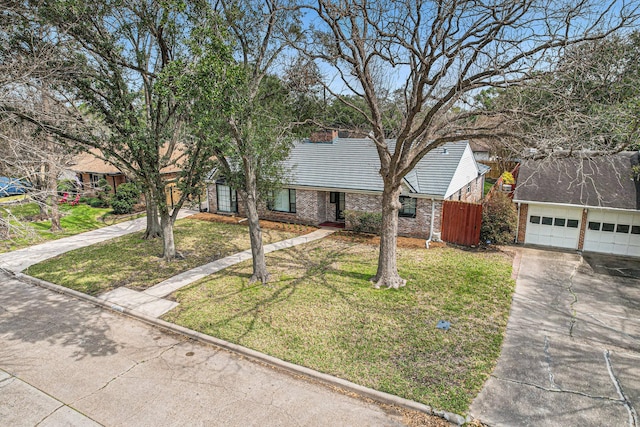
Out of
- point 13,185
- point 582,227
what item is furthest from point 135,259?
point 582,227

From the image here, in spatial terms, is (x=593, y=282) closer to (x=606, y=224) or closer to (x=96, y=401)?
(x=606, y=224)

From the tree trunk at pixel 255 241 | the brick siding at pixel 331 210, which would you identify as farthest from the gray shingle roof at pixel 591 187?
the tree trunk at pixel 255 241

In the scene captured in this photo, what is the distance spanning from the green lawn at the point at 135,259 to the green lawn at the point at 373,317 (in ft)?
6.88

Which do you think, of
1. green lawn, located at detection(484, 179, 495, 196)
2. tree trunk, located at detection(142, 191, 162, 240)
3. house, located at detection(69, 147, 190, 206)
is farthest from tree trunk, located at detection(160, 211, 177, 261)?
green lawn, located at detection(484, 179, 495, 196)

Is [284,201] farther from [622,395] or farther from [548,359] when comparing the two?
[622,395]

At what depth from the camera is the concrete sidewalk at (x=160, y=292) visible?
10979mm

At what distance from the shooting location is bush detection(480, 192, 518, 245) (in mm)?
15594

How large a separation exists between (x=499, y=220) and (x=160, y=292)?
12.9m

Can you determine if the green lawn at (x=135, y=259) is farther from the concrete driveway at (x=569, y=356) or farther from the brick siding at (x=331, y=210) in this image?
the concrete driveway at (x=569, y=356)

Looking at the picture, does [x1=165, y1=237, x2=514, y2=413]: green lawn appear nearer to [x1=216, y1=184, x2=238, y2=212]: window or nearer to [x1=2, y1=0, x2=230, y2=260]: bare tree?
[x1=2, y1=0, x2=230, y2=260]: bare tree

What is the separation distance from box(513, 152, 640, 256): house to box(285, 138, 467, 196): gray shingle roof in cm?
353

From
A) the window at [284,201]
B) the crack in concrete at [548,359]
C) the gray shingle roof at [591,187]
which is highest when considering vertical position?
the gray shingle roof at [591,187]

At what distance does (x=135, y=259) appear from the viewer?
50.1 ft

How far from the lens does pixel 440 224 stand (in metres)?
17.2
